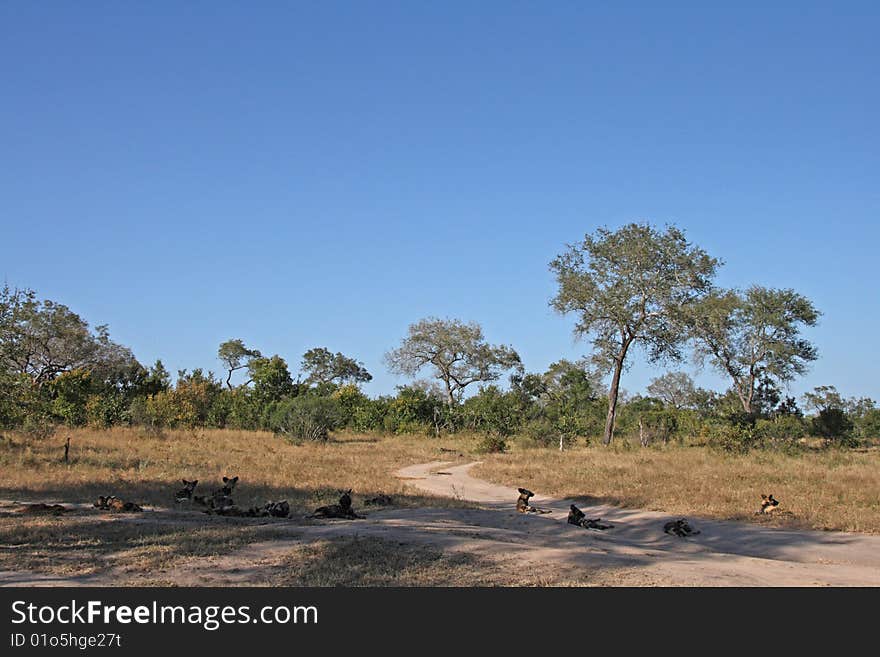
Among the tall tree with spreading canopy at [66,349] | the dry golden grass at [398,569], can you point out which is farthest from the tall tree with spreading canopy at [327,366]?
the dry golden grass at [398,569]

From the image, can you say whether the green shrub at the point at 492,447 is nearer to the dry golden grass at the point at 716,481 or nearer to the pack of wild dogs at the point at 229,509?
the dry golden grass at the point at 716,481

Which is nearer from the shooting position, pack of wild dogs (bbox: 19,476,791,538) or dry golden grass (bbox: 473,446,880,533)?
pack of wild dogs (bbox: 19,476,791,538)

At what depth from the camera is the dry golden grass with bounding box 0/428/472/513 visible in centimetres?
1329

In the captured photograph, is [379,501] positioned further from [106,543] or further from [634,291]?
[634,291]

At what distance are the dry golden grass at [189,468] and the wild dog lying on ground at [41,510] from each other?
5.35 feet

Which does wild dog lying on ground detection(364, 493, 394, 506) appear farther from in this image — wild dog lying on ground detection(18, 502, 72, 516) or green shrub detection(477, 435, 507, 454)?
green shrub detection(477, 435, 507, 454)

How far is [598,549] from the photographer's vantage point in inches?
328

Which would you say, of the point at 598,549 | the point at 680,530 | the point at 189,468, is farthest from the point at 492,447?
the point at 598,549

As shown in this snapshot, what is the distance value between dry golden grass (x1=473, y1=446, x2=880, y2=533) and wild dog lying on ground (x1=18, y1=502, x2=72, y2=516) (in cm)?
1037

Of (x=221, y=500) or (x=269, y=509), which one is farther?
(x=221, y=500)

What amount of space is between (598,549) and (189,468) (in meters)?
12.2

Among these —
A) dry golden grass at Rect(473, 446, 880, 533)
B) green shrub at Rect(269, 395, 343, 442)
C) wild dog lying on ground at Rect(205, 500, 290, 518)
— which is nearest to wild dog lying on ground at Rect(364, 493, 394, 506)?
wild dog lying on ground at Rect(205, 500, 290, 518)
